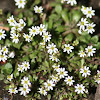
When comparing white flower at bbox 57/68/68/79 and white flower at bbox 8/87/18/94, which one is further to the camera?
white flower at bbox 57/68/68/79

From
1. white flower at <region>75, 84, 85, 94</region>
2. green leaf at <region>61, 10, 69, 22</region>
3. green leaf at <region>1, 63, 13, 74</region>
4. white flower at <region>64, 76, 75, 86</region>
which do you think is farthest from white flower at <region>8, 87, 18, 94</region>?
green leaf at <region>61, 10, 69, 22</region>

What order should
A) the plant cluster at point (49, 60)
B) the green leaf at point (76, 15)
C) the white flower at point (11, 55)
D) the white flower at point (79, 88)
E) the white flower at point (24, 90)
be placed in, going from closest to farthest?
the white flower at point (24, 90), the white flower at point (79, 88), the plant cluster at point (49, 60), the white flower at point (11, 55), the green leaf at point (76, 15)

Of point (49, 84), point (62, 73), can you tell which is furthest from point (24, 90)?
point (62, 73)

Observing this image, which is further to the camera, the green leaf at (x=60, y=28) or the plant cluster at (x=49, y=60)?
the green leaf at (x=60, y=28)

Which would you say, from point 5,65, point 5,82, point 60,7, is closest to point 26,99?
point 5,82

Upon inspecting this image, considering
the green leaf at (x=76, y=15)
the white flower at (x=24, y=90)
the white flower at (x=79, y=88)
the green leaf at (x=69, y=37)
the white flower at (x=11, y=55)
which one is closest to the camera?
the white flower at (x=24, y=90)

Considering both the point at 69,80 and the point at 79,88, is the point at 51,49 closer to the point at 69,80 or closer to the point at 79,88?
the point at 69,80

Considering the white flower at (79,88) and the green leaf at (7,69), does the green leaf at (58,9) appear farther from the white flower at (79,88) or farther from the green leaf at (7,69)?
the white flower at (79,88)

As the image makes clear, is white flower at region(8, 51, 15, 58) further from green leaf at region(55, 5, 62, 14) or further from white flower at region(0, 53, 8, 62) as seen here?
green leaf at region(55, 5, 62, 14)

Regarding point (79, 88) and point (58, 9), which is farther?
point (58, 9)

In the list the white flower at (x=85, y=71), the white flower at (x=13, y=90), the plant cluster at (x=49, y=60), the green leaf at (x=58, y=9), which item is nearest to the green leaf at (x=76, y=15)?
the plant cluster at (x=49, y=60)

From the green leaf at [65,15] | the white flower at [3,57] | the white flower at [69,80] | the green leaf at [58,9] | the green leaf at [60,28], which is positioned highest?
the green leaf at [58,9]
